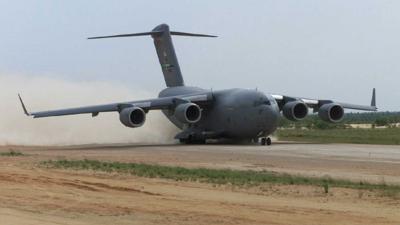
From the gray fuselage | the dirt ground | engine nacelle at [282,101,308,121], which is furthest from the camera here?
engine nacelle at [282,101,308,121]

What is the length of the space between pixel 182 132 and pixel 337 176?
25889mm

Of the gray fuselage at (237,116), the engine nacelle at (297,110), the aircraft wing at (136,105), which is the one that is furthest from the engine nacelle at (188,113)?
the engine nacelle at (297,110)

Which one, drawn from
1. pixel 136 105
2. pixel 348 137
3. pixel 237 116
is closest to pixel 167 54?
pixel 136 105

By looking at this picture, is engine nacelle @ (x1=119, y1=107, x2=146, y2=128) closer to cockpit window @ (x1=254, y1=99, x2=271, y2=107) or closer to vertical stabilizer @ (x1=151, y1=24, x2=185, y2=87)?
cockpit window @ (x1=254, y1=99, x2=271, y2=107)

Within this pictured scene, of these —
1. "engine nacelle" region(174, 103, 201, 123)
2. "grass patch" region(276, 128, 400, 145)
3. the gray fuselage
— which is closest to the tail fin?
the gray fuselage

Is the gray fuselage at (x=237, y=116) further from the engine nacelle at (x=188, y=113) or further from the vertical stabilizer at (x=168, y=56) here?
the vertical stabilizer at (x=168, y=56)

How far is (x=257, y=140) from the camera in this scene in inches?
1662

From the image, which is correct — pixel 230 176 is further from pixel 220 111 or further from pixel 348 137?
pixel 348 137

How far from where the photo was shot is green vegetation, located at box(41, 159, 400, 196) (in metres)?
16.4

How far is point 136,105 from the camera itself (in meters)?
40.6

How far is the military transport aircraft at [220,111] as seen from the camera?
39.5 meters

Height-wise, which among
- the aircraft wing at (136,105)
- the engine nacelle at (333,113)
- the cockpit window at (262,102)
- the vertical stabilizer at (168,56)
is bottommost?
the engine nacelle at (333,113)

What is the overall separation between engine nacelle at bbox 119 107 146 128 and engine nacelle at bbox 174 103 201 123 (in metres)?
2.14

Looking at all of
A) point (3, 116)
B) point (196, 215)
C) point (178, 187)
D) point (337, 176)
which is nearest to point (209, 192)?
point (178, 187)
